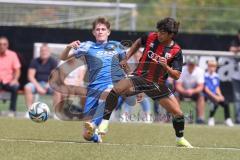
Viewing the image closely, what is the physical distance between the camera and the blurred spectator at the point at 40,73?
17078mm

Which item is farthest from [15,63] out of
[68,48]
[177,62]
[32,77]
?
[177,62]

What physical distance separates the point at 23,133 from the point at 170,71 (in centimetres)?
292

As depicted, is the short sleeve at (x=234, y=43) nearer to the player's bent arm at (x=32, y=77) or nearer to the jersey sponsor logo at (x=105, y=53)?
the player's bent arm at (x=32, y=77)

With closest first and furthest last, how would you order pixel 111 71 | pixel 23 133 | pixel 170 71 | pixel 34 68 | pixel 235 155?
pixel 235 155
pixel 170 71
pixel 111 71
pixel 23 133
pixel 34 68

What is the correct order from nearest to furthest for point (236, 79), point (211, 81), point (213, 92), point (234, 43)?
1. point (213, 92)
2. point (211, 81)
3. point (236, 79)
4. point (234, 43)

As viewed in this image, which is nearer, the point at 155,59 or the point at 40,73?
the point at 155,59

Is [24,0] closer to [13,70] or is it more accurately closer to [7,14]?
[7,14]

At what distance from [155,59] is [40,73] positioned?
7.44 metres

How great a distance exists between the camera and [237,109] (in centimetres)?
1756

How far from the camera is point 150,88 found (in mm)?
10469

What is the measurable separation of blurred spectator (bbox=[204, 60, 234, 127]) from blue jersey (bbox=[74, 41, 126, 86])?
6.29 meters

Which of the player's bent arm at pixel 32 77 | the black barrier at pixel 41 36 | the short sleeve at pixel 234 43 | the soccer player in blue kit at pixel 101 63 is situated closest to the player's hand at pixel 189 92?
the black barrier at pixel 41 36

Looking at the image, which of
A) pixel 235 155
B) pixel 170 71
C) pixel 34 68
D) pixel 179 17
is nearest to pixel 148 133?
pixel 170 71

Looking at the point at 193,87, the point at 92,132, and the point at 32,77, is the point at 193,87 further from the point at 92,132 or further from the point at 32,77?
the point at 92,132
